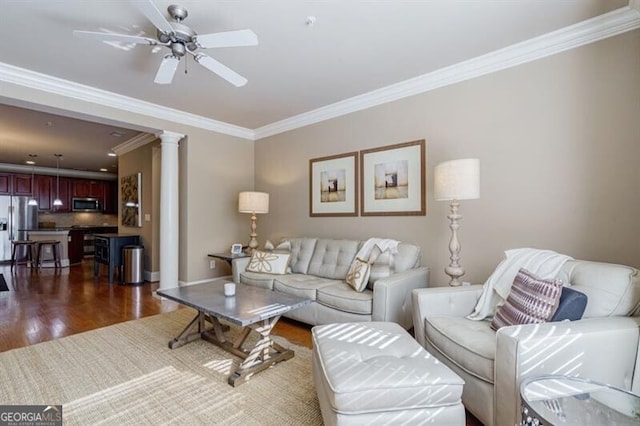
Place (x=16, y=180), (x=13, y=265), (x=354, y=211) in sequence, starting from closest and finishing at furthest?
(x=354, y=211) < (x=13, y=265) < (x=16, y=180)

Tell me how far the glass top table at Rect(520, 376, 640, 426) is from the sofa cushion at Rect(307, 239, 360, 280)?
2121 mm

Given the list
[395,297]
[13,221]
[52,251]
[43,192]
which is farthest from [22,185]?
[395,297]

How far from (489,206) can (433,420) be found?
2070 mm

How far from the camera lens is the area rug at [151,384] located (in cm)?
174

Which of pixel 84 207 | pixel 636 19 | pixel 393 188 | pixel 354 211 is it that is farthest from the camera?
pixel 84 207

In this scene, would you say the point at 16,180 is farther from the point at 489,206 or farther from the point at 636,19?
the point at 636,19

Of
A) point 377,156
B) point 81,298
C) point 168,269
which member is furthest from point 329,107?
point 81,298

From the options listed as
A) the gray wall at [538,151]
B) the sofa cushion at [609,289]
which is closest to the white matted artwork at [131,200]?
the gray wall at [538,151]

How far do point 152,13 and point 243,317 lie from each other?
1.89 metres

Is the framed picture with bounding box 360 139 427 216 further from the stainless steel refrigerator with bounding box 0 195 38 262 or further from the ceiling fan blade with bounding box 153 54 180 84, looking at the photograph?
the stainless steel refrigerator with bounding box 0 195 38 262

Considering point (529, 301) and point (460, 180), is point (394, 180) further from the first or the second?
point (529, 301)

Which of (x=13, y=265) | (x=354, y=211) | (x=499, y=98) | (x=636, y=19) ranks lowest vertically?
(x=13, y=265)

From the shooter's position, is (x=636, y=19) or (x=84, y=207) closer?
(x=636, y=19)

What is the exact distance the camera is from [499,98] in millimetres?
2785
